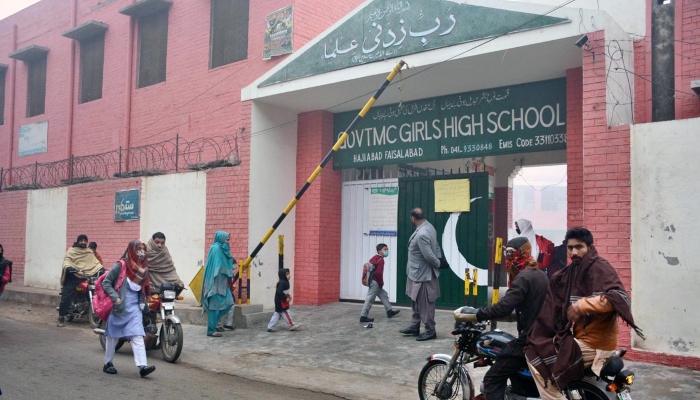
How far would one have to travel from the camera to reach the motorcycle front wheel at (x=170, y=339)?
25.2 ft

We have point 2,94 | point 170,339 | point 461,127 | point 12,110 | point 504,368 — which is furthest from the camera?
point 2,94

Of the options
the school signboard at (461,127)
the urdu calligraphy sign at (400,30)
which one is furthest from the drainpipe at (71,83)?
the school signboard at (461,127)

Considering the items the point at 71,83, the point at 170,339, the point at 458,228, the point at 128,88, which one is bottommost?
the point at 170,339

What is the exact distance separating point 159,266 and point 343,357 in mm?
3091

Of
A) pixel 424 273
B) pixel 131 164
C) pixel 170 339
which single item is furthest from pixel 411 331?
pixel 131 164

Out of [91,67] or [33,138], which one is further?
[33,138]

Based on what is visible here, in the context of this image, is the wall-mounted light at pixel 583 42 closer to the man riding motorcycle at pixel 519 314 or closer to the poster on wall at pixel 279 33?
the man riding motorcycle at pixel 519 314

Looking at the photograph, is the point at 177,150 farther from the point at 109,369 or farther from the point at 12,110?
the point at 12,110

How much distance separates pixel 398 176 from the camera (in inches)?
440

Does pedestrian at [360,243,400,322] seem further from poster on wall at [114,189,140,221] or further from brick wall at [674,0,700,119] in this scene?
Result: poster on wall at [114,189,140,221]

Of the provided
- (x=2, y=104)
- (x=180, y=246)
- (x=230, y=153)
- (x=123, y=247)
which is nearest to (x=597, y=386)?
(x=230, y=153)

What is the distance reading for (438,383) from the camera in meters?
5.11

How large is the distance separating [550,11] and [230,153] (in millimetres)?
A: 6332

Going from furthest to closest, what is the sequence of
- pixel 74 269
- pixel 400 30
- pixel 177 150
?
pixel 177 150 → pixel 74 269 → pixel 400 30
